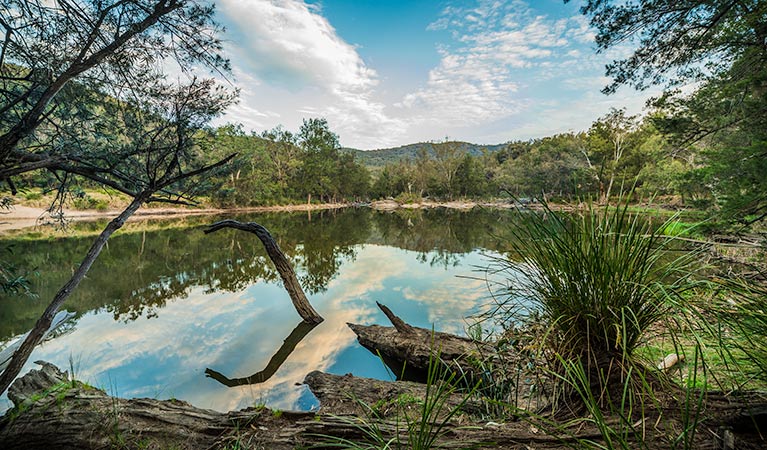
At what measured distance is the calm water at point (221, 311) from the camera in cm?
383

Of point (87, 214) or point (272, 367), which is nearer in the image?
point (272, 367)

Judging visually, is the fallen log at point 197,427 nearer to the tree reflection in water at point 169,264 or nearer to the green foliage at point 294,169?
the tree reflection in water at point 169,264

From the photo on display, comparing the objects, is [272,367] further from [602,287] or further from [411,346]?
[602,287]

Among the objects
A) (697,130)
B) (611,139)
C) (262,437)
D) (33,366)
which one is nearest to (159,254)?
(33,366)

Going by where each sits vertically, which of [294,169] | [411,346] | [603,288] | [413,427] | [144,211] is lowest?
[411,346]

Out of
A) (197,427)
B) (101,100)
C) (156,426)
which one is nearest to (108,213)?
(101,100)

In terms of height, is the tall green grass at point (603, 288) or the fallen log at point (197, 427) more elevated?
the tall green grass at point (603, 288)

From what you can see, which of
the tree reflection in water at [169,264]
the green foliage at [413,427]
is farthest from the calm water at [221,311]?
the green foliage at [413,427]

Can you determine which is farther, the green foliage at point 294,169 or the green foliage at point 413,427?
the green foliage at point 294,169

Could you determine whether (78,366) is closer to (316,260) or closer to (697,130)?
(316,260)

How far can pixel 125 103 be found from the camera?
3064 millimetres

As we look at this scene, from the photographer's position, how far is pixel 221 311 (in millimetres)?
6098

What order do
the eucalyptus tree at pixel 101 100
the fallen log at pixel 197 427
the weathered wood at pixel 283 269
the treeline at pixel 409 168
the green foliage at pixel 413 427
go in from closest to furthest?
the green foliage at pixel 413 427
the fallen log at pixel 197 427
the eucalyptus tree at pixel 101 100
the weathered wood at pixel 283 269
the treeline at pixel 409 168

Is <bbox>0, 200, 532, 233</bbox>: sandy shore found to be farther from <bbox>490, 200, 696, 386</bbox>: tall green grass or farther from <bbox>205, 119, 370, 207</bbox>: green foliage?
<bbox>490, 200, 696, 386</bbox>: tall green grass
